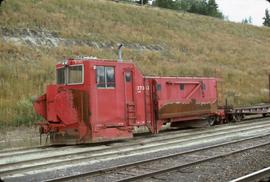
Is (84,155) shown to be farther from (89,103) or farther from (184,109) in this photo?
(184,109)

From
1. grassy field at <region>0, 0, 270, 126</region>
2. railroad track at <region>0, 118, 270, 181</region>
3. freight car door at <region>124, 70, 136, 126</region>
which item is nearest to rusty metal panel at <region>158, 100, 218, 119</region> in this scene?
railroad track at <region>0, 118, 270, 181</region>

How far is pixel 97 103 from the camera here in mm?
16844

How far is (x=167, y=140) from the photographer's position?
1783 cm

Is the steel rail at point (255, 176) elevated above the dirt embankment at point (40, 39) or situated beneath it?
situated beneath

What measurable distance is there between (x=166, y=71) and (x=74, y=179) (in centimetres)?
3045

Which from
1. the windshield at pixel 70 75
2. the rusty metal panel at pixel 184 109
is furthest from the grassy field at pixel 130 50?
the rusty metal panel at pixel 184 109

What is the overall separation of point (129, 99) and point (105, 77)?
1486 mm

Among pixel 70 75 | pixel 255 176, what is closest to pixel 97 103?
pixel 70 75

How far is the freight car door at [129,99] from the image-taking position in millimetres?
18022

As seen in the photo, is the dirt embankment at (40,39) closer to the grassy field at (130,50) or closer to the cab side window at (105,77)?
Result: the grassy field at (130,50)

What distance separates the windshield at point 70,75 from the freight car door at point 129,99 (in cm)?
186

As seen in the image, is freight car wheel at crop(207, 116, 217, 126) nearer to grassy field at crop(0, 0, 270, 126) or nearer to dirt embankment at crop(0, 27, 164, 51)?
grassy field at crop(0, 0, 270, 126)

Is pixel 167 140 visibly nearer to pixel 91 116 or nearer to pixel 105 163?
pixel 91 116

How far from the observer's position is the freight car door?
18022mm
